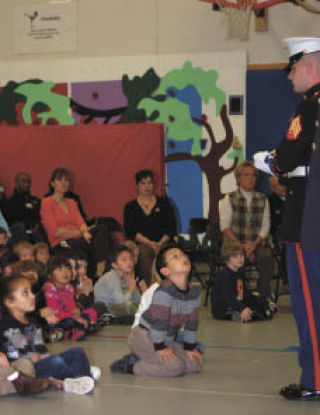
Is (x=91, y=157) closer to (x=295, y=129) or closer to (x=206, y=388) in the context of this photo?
(x=206, y=388)

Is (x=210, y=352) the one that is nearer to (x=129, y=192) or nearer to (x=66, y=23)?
(x=129, y=192)

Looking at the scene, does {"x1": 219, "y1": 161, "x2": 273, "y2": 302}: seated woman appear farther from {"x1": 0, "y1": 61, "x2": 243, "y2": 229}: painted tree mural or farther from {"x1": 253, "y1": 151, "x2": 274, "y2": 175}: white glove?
{"x1": 253, "y1": 151, "x2": 274, "y2": 175}: white glove

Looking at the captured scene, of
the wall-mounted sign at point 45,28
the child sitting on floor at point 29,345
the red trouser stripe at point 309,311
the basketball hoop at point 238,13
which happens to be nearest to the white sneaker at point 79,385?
the child sitting on floor at point 29,345

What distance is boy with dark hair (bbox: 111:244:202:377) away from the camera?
435 cm

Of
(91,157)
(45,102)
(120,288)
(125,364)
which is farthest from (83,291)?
(45,102)

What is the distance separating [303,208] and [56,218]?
4.45m

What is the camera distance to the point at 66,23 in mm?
10266

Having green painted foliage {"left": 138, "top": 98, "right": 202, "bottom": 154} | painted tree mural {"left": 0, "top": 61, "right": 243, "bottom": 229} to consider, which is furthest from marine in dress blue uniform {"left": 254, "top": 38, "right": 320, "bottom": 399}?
green painted foliage {"left": 138, "top": 98, "right": 202, "bottom": 154}

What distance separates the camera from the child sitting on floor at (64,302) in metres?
5.60

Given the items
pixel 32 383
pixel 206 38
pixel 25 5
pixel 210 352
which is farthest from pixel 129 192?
pixel 32 383

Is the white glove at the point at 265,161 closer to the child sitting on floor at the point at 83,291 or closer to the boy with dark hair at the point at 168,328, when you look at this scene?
the boy with dark hair at the point at 168,328

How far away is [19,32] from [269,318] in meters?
5.69

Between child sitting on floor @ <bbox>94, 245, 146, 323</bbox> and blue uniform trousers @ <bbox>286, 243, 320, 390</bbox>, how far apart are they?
108 inches

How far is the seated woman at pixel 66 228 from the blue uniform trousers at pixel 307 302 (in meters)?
4.12
